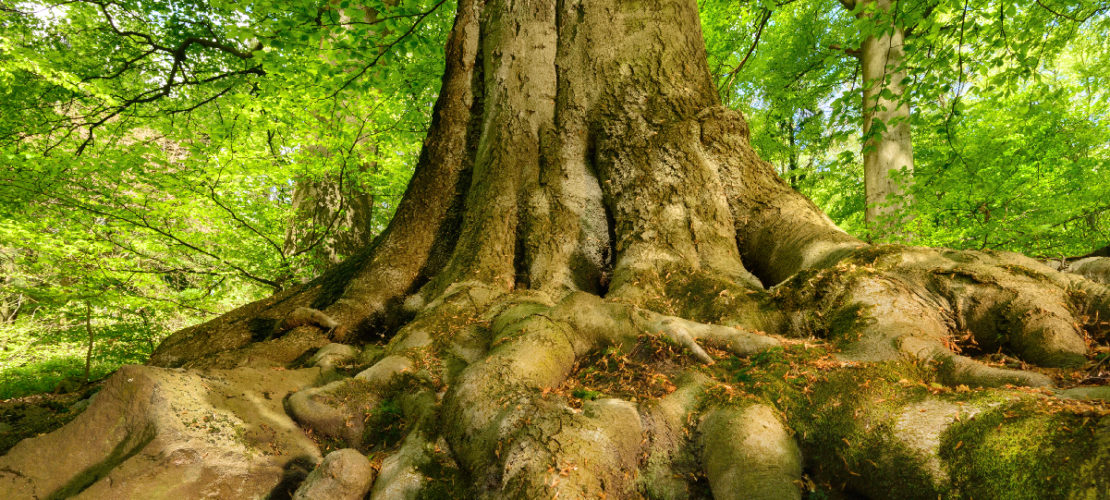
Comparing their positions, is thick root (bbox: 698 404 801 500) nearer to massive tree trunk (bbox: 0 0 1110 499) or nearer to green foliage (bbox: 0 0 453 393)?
massive tree trunk (bbox: 0 0 1110 499)

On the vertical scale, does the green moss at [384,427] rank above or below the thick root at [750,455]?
Result: below

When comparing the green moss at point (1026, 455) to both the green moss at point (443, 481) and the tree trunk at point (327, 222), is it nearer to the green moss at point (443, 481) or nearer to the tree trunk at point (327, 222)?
the green moss at point (443, 481)

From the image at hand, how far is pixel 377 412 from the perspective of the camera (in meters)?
2.34

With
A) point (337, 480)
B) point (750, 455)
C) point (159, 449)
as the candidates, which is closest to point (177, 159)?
point (159, 449)

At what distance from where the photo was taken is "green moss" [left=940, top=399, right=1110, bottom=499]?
109cm

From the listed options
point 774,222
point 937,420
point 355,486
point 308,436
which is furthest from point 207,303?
point 937,420

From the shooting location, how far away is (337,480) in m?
1.70

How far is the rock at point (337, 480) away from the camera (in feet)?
5.49

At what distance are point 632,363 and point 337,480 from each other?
1.37m

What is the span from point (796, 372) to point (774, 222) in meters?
1.74

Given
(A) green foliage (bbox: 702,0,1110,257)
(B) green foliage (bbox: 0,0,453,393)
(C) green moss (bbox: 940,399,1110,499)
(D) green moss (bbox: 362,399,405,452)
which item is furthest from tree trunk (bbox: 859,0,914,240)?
(D) green moss (bbox: 362,399,405,452)

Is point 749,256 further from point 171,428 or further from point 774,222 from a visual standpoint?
point 171,428

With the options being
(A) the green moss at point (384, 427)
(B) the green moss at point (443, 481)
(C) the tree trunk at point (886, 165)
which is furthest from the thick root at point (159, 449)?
(C) the tree trunk at point (886, 165)

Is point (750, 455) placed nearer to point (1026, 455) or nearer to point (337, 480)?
point (1026, 455)
